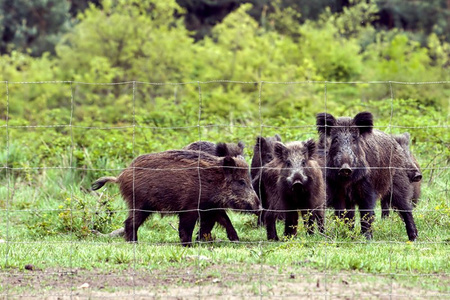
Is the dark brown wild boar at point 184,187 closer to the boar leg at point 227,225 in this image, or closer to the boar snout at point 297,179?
the boar leg at point 227,225

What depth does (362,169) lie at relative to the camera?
888 centimetres

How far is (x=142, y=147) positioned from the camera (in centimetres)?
1299

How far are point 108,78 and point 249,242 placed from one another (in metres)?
16.3

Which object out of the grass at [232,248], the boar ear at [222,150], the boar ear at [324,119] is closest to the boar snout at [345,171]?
the boar ear at [324,119]

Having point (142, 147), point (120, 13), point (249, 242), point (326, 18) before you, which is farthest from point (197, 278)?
point (326, 18)

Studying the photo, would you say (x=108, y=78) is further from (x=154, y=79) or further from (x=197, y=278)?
(x=197, y=278)

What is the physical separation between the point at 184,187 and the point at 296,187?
4.27 ft

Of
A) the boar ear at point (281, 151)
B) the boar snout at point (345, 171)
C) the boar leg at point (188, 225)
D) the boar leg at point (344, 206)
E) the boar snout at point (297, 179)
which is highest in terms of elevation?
the boar ear at point (281, 151)

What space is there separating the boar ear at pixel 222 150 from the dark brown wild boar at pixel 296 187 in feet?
1.81

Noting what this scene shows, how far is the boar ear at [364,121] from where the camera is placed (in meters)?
8.80

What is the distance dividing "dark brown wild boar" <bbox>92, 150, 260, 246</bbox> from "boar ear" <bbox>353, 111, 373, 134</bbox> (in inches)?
53.6

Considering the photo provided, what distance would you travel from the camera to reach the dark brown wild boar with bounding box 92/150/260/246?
8789mm

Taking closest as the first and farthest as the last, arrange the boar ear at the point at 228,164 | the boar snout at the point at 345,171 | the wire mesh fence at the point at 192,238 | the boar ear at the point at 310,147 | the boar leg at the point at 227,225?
the wire mesh fence at the point at 192,238 < the boar snout at the point at 345,171 < the boar ear at the point at 228,164 < the boar leg at the point at 227,225 < the boar ear at the point at 310,147

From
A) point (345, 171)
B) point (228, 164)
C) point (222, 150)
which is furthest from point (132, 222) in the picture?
point (345, 171)
